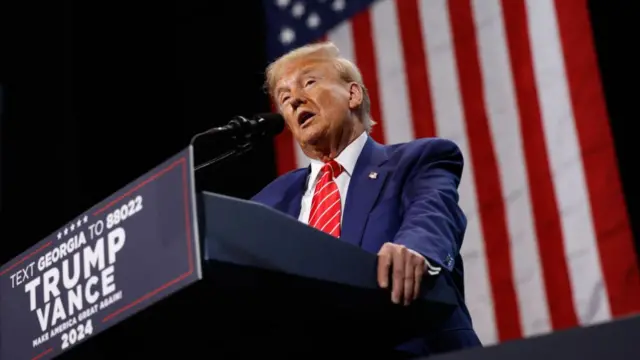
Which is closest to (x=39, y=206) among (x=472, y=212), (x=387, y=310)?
(x=472, y=212)

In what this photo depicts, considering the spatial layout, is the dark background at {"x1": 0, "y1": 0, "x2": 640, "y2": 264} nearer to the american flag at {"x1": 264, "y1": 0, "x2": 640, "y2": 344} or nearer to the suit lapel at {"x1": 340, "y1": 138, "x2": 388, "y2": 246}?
the american flag at {"x1": 264, "y1": 0, "x2": 640, "y2": 344}

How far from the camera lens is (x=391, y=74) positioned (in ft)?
13.5

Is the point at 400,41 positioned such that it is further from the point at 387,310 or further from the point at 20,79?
the point at 387,310

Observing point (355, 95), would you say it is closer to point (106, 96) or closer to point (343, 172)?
point (343, 172)

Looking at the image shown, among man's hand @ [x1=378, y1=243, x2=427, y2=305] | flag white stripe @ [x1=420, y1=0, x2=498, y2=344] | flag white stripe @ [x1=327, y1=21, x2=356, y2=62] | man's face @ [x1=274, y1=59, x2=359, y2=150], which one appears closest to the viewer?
man's hand @ [x1=378, y1=243, x2=427, y2=305]

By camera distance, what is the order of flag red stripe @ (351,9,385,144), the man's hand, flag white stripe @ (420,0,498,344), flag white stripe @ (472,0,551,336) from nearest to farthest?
the man's hand
flag white stripe @ (472,0,551,336)
flag white stripe @ (420,0,498,344)
flag red stripe @ (351,9,385,144)

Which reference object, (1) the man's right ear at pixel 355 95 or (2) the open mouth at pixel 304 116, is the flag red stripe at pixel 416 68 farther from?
(2) the open mouth at pixel 304 116

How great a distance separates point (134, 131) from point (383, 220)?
256 centimetres

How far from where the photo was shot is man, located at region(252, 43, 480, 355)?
1660 millimetres

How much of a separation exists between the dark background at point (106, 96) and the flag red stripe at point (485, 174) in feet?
2.83

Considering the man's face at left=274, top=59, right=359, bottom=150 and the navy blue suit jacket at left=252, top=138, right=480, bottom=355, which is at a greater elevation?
the man's face at left=274, top=59, right=359, bottom=150

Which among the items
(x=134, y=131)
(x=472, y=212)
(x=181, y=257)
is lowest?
(x=181, y=257)

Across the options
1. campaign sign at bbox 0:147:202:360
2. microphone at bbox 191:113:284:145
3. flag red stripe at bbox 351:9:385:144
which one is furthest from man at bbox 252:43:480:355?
flag red stripe at bbox 351:9:385:144

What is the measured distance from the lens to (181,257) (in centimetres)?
136
